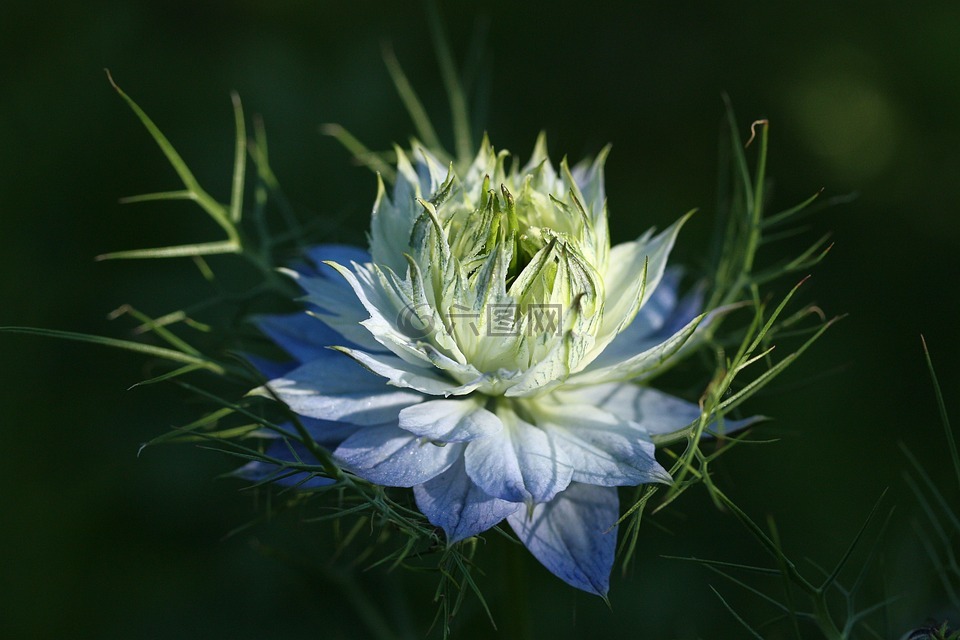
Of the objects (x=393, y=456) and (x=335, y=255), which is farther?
(x=335, y=255)

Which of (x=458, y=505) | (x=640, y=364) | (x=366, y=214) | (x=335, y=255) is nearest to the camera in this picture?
(x=458, y=505)

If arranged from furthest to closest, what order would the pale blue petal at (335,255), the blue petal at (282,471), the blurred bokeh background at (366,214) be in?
the blurred bokeh background at (366,214) < the pale blue petal at (335,255) < the blue petal at (282,471)

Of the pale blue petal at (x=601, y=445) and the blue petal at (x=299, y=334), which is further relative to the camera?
the blue petal at (x=299, y=334)

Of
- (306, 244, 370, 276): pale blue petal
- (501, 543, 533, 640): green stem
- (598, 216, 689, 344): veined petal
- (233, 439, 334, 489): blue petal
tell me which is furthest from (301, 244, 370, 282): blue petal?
(501, 543, 533, 640): green stem

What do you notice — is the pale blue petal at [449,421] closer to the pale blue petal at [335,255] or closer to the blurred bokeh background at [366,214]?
the pale blue petal at [335,255]

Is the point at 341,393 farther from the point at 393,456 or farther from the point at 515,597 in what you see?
the point at 515,597

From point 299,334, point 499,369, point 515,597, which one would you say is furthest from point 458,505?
point 299,334

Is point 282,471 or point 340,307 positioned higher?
point 340,307

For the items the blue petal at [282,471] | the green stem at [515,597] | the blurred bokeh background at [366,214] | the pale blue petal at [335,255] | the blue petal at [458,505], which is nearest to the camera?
the blue petal at [458,505]

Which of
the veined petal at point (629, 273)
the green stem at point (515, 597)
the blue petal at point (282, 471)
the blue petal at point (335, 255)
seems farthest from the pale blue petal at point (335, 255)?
the green stem at point (515, 597)
